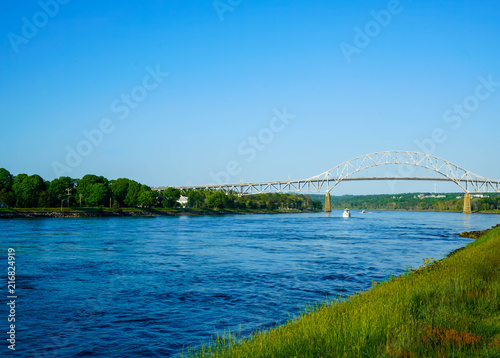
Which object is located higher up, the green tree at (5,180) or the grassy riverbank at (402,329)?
the green tree at (5,180)

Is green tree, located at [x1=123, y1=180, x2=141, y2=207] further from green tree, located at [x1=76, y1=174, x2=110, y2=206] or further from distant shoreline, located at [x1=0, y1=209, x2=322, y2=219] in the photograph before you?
green tree, located at [x1=76, y1=174, x2=110, y2=206]

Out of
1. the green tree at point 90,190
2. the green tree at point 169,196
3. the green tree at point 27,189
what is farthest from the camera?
the green tree at point 169,196

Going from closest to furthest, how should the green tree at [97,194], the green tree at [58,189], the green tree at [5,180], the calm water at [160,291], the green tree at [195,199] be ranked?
1. the calm water at [160,291]
2. the green tree at [5,180]
3. the green tree at [58,189]
4. the green tree at [97,194]
5. the green tree at [195,199]

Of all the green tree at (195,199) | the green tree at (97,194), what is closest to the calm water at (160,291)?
the green tree at (97,194)

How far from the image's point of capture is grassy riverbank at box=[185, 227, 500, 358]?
6.25m

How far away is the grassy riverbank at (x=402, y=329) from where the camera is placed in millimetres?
6246

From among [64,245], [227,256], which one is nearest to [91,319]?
[227,256]

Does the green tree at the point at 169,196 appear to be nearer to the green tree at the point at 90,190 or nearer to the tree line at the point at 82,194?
the tree line at the point at 82,194

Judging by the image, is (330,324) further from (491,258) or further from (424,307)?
(491,258)

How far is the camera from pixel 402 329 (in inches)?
277

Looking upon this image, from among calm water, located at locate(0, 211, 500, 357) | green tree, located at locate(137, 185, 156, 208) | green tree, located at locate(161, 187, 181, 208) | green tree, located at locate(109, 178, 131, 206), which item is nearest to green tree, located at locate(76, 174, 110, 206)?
green tree, located at locate(109, 178, 131, 206)

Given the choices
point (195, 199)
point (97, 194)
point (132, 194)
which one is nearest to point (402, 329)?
point (97, 194)

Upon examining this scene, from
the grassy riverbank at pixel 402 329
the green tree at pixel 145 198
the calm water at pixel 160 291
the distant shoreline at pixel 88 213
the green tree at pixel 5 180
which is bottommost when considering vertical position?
the calm water at pixel 160 291

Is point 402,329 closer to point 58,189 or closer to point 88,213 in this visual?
point 88,213
